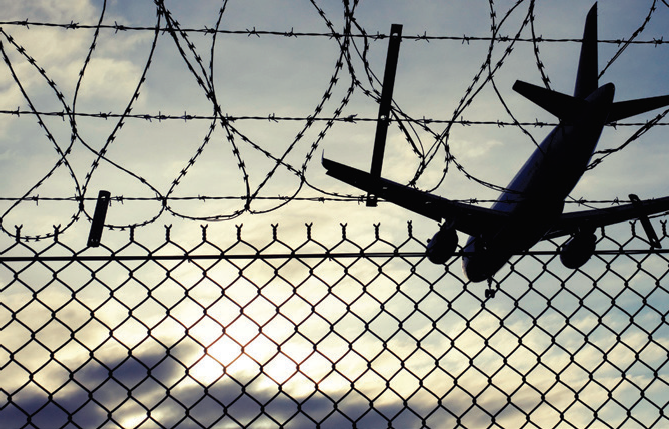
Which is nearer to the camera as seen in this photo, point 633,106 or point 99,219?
point 99,219

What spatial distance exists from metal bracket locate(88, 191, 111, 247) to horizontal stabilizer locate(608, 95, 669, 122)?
19.2m

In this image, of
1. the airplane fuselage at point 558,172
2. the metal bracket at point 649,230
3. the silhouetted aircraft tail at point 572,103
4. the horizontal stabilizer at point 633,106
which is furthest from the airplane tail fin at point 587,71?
the metal bracket at point 649,230

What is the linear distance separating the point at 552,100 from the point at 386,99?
13.8m

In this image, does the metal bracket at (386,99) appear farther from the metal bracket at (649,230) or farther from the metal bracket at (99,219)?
the metal bracket at (99,219)

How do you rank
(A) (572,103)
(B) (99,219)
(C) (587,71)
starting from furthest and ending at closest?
(C) (587,71) → (A) (572,103) → (B) (99,219)

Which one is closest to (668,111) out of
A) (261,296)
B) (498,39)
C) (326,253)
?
(498,39)

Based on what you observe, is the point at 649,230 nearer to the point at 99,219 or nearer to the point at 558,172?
the point at 99,219

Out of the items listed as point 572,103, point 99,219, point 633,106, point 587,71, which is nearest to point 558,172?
point 572,103

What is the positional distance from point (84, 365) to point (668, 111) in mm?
5156

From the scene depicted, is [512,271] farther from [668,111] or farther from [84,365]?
[668,111]

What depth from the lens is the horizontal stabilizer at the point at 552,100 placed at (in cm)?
1816

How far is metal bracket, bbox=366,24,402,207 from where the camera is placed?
661 cm

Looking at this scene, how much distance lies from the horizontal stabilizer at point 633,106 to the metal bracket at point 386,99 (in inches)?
601

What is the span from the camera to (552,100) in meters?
19.0
